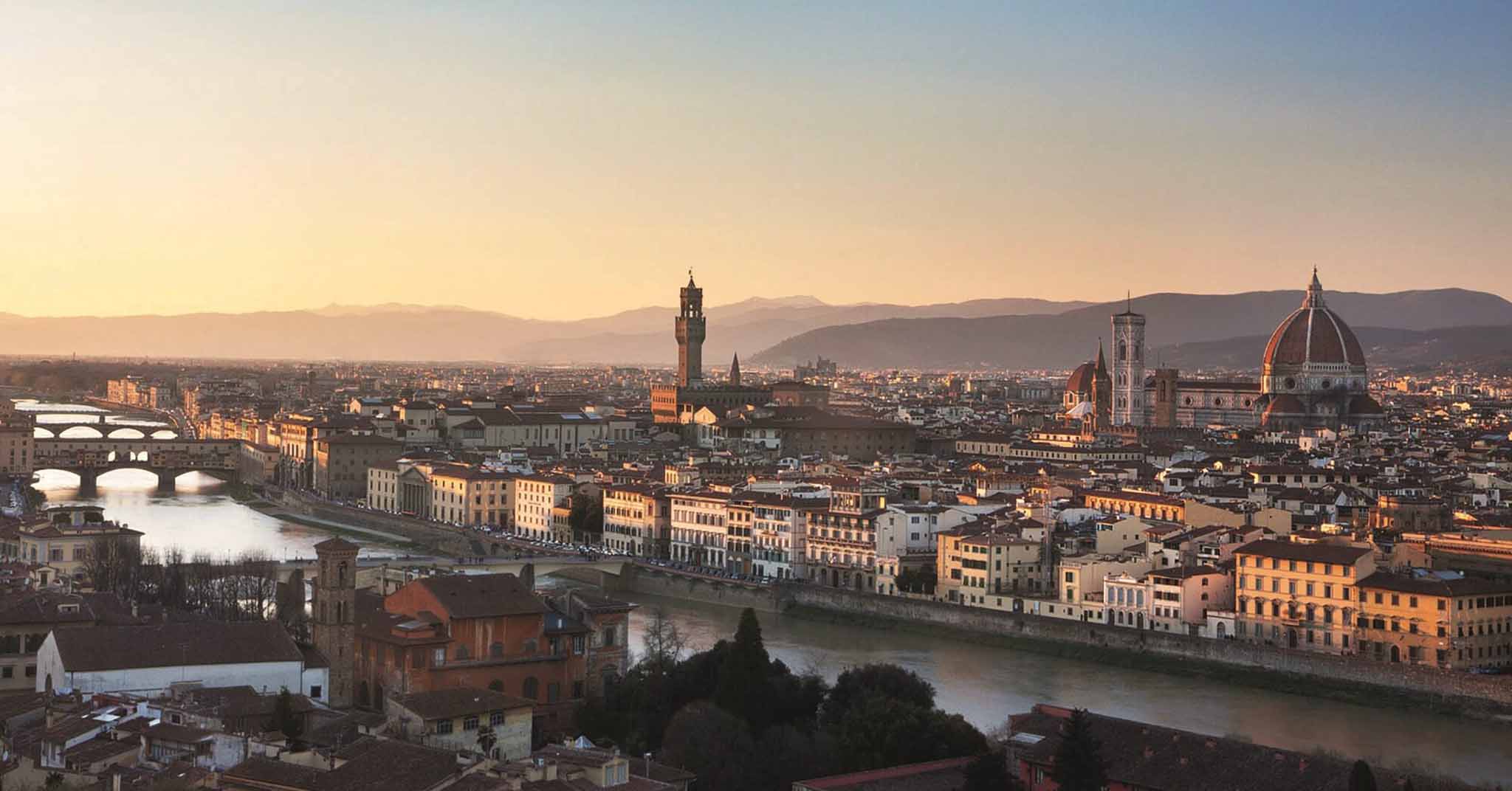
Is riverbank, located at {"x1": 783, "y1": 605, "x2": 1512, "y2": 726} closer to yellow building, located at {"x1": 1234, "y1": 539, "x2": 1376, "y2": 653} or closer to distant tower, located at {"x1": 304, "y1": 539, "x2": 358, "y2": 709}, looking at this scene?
yellow building, located at {"x1": 1234, "y1": 539, "x2": 1376, "y2": 653}

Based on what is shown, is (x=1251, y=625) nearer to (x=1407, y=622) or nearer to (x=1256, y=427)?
(x=1407, y=622)

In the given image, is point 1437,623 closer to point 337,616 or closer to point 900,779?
point 900,779

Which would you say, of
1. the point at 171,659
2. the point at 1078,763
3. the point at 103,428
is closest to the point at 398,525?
the point at 171,659

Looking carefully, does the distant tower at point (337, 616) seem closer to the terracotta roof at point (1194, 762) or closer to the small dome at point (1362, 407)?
the terracotta roof at point (1194, 762)

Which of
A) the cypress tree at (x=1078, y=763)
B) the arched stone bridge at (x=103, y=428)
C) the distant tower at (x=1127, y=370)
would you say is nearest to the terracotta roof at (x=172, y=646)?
the cypress tree at (x=1078, y=763)

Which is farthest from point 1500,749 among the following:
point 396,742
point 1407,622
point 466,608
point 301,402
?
point 301,402

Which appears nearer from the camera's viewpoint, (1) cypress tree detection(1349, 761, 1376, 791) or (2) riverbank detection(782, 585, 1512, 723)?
(1) cypress tree detection(1349, 761, 1376, 791)

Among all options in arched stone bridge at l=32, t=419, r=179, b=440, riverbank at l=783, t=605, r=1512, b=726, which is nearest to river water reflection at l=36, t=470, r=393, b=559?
arched stone bridge at l=32, t=419, r=179, b=440
